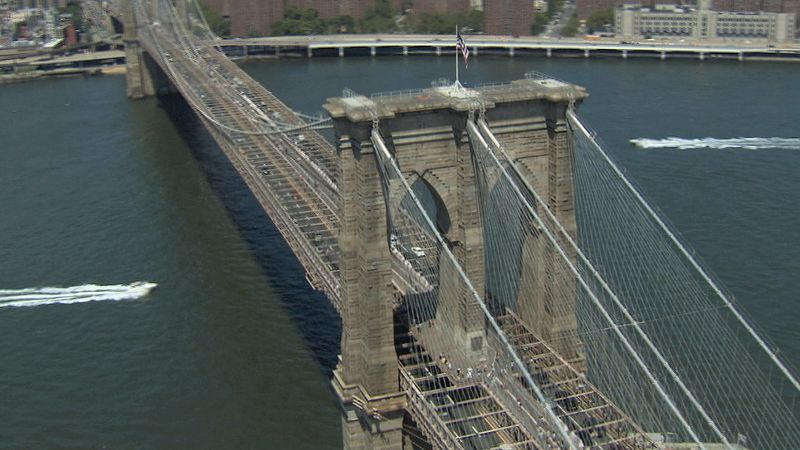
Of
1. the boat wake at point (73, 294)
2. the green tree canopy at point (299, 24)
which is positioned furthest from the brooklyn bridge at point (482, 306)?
the green tree canopy at point (299, 24)

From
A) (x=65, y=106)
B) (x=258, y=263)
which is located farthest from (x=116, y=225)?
(x=65, y=106)

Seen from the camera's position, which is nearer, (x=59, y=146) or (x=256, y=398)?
(x=256, y=398)

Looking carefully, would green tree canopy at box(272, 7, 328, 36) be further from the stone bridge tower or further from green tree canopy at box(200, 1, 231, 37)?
the stone bridge tower

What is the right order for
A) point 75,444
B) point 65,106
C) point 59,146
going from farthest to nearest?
point 65,106 → point 59,146 → point 75,444

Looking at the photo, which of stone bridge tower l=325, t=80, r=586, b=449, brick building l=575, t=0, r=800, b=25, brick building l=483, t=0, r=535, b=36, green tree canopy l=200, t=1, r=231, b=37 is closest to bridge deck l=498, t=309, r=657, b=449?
stone bridge tower l=325, t=80, r=586, b=449

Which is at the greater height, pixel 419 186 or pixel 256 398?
pixel 419 186

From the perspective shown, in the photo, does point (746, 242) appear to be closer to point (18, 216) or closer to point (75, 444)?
point (75, 444)

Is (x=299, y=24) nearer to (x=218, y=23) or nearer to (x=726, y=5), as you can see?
(x=218, y=23)

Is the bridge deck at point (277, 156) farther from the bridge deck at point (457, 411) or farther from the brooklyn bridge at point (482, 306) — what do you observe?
the bridge deck at point (457, 411)
